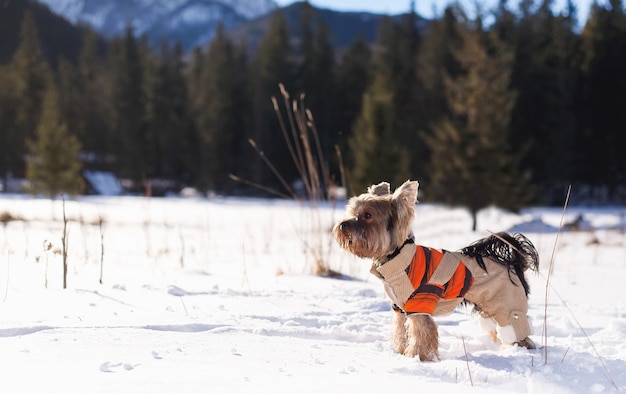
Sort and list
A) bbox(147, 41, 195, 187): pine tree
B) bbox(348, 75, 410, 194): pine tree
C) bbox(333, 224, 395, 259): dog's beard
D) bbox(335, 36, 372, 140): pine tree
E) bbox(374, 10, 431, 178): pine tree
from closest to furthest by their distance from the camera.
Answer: bbox(333, 224, 395, 259): dog's beard < bbox(348, 75, 410, 194): pine tree < bbox(374, 10, 431, 178): pine tree < bbox(335, 36, 372, 140): pine tree < bbox(147, 41, 195, 187): pine tree

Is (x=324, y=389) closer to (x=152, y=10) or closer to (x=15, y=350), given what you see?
(x=15, y=350)

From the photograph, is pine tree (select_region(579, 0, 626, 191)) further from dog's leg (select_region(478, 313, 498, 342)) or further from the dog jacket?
the dog jacket

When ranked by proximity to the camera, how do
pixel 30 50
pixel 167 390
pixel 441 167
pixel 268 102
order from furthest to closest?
pixel 30 50, pixel 268 102, pixel 441 167, pixel 167 390

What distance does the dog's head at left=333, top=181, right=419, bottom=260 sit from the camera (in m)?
3.80

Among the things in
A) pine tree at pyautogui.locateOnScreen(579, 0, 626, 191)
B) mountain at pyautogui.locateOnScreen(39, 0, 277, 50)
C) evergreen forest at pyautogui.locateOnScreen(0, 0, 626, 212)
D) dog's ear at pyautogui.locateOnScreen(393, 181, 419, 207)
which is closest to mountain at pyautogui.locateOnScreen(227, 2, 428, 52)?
mountain at pyautogui.locateOnScreen(39, 0, 277, 50)

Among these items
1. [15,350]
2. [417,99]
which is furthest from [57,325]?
[417,99]

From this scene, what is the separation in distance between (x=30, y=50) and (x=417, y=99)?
32.5 m

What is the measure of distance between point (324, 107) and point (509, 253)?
1486 inches

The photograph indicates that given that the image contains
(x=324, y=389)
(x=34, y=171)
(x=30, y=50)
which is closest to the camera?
(x=324, y=389)

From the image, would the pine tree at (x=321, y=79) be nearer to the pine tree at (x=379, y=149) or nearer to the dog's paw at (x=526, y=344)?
the pine tree at (x=379, y=149)

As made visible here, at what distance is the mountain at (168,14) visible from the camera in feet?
495

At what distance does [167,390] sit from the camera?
91.3 inches

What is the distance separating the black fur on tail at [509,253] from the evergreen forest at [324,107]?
17525 millimetres

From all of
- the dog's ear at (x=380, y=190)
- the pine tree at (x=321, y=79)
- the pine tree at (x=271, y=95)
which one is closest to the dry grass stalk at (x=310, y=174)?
the dog's ear at (x=380, y=190)
